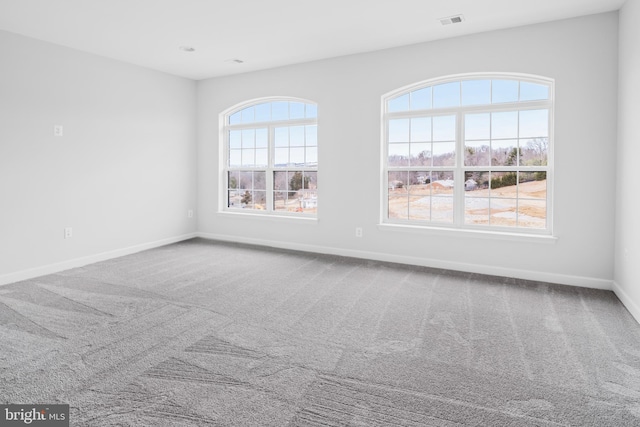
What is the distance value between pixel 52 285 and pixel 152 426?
9.64 feet

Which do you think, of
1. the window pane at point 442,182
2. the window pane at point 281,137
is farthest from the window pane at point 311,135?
the window pane at point 442,182

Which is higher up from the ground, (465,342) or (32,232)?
(32,232)

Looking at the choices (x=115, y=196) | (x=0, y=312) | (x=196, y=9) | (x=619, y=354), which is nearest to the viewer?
(x=619, y=354)

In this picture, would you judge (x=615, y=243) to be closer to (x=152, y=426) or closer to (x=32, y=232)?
(x=152, y=426)

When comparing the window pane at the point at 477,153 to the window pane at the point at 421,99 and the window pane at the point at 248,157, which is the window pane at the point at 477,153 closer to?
the window pane at the point at 421,99

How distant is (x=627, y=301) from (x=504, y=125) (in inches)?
84.1

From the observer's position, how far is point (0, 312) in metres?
3.16

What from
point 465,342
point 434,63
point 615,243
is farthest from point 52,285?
point 615,243

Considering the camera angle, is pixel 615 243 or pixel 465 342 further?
pixel 615 243

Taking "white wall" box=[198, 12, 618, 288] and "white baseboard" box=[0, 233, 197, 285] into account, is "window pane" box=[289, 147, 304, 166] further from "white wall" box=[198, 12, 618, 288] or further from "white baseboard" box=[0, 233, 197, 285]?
"white baseboard" box=[0, 233, 197, 285]

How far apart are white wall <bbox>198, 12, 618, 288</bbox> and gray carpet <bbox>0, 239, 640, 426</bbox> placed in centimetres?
40

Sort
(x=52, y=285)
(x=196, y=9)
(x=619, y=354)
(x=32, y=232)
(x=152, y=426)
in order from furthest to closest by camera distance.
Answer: (x=32, y=232), (x=52, y=285), (x=196, y=9), (x=619, y=354), (x=152, y=426)

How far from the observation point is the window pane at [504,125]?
14.0 feet

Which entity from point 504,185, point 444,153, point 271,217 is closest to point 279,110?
point 271,217
